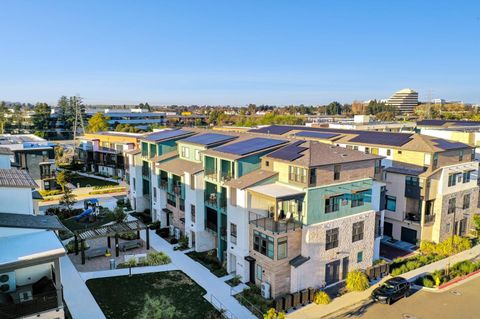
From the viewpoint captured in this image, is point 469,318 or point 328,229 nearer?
point 469,318

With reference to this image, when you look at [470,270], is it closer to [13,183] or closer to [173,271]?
[173,271]

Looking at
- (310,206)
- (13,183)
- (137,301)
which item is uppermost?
(13,183)

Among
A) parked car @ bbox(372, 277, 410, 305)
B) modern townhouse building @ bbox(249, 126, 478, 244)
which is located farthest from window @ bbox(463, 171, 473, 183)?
parked car @ bbox(372, 277, 410, 305)

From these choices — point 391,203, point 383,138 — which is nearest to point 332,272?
point 391,203

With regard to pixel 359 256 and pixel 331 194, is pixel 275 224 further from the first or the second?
pixel 359 256

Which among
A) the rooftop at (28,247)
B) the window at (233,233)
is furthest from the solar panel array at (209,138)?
the rooftop at (28,247)

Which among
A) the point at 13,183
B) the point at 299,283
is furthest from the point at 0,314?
the point at 299,283
